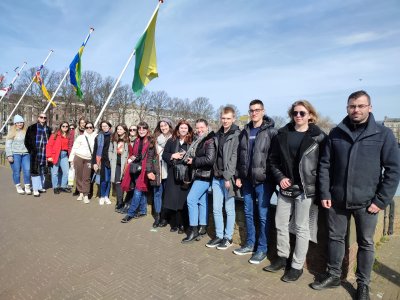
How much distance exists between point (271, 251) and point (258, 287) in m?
0.93

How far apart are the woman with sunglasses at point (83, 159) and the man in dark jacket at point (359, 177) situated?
581 cm

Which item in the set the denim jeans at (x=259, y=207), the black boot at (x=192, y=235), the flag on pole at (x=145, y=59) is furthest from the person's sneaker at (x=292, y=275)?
the flag on pole at (x=145, y=59)

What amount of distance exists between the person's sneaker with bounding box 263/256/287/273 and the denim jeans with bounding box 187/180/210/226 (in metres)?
1.44

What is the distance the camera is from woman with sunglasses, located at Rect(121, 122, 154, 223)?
5.70 meters

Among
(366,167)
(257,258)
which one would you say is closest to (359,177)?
(366,167)

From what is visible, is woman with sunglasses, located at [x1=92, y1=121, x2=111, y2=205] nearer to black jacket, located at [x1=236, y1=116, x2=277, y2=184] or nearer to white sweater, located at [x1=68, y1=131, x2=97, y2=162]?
white sweater, located at [x1=68, y1=131, x2=97, y2=162]

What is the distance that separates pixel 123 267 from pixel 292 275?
2.16 m

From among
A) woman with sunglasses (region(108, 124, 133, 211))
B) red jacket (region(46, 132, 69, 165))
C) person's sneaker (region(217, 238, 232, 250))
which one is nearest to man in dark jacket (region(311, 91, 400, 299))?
person's sneaker (region(217, 238, 232, 250))

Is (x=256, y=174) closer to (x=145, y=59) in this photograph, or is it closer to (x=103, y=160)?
(x=103, y=160)

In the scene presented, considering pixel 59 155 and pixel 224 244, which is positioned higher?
pixel 59 155

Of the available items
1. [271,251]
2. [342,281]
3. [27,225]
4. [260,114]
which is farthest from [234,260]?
[27,225]

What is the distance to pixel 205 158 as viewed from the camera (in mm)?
4477

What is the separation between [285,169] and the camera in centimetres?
357

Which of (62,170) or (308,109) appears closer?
(308,109)
